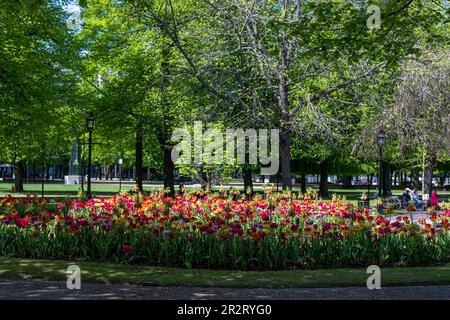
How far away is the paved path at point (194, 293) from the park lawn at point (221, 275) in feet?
0.83

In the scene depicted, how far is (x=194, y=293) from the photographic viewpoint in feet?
22.9

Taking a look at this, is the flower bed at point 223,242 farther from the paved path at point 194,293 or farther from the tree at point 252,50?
the tree at point 252,50

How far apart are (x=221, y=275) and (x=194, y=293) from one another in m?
1.20

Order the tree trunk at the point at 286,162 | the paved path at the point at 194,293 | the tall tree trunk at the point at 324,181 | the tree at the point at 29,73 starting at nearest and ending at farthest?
the paved path at the point at 194,293 < the tree at the point at 29,73 < the tree trunk at the point at 286,162 < the tall tree trunk at the point at 324,181

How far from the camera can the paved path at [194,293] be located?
22.0ft

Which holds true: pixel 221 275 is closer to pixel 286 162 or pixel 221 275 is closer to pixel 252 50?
pixel 286 162

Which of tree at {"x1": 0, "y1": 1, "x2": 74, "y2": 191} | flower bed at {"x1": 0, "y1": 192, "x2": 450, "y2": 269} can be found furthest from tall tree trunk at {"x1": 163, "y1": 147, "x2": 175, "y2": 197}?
flower bed at {"x1": 0, "y1": 192, "x2": 450, "y2": 269}

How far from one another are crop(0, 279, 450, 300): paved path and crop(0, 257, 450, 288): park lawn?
0.83 feet

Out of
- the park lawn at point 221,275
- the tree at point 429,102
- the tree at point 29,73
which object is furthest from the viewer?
the tree at point 429,102
